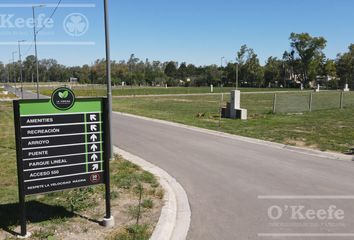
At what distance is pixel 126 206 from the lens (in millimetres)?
5973

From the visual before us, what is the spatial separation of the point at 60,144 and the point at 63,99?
616mm

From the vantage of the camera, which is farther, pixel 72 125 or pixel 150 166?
pixel 150 166

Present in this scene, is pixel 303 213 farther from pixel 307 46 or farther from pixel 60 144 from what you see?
pixel 307 46

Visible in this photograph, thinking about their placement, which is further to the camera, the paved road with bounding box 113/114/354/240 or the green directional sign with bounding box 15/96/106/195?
the paved road with bounding box 113/114/354/240

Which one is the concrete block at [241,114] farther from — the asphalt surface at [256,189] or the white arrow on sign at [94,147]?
the white arrow on sign at [94,147]

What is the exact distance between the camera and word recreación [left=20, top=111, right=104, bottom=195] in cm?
476

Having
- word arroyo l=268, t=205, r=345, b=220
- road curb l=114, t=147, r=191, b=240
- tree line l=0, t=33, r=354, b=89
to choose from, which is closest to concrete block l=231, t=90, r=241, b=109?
road curb l=114, t=147, r=191, b=240

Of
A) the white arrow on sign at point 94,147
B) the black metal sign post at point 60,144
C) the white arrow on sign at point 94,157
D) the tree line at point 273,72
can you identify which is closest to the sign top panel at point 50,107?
the black metal sign post at point 60,144

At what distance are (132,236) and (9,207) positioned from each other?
2306mm

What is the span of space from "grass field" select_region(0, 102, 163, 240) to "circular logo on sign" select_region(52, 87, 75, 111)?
1656 millimetres

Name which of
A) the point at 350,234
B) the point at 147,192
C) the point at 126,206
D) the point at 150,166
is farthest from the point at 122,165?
the point at 350,234

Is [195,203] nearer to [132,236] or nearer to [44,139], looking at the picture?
[132,236]

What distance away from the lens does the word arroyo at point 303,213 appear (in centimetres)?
562

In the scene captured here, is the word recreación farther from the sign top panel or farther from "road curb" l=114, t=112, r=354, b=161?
"road curb" l=114, t=112, r=354, b=161
